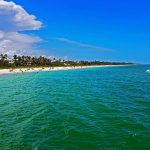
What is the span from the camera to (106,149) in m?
16.1

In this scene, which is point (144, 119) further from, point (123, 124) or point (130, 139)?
point (130, 139)

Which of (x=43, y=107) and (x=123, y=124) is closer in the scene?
(x=123, y=124)

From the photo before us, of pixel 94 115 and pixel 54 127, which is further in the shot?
pixel 94 115

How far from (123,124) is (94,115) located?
4.22 metres

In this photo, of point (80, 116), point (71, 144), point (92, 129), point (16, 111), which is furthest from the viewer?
point (16, 111)

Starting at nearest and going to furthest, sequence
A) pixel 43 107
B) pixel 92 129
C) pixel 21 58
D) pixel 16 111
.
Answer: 1. pixel 92 129
2. pixel 16 111
3. pixel 43 107
4. pixel 21 58

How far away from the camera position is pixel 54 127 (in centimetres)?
2134

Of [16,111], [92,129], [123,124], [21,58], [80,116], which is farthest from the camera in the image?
[21,58]

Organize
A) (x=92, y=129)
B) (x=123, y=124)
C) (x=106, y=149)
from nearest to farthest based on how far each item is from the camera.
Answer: (x=106, y=149) → (x=92, y=129) → (x=123, y=124)

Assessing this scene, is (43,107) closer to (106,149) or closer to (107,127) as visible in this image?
(107,127)

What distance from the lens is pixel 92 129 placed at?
20.5m

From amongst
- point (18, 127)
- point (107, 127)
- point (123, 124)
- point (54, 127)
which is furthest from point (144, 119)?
point (18, 127)

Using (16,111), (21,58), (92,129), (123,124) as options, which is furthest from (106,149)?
(21,58)

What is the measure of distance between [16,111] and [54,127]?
834 centimetres
